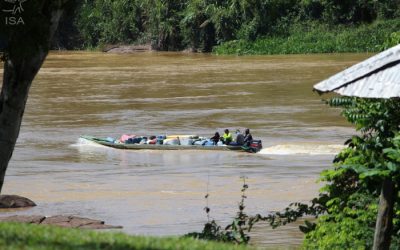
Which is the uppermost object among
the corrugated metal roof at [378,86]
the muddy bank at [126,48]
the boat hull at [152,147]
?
the corrugated metal roof at [378,86]

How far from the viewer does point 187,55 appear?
2511 inches

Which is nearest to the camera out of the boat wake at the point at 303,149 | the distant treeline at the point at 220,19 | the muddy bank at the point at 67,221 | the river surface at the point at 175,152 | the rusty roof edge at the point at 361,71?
the rusty roof edge at the point at 361,71

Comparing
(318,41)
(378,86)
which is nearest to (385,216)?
(378,86)

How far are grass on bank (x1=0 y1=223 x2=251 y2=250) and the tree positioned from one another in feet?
1.71

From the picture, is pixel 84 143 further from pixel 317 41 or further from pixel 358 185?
pixel 317 41

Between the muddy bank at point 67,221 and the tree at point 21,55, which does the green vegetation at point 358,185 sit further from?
the muddy bank at point 67,221

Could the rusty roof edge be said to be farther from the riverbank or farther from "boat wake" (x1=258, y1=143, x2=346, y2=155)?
the riverbank

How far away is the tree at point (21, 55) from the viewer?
25.0ft

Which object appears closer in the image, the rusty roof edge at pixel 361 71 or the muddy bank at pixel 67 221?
the rusty roof edge at pixel 361 71

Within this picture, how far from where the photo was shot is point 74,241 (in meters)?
7.04

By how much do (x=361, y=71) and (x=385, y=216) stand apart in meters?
1.45

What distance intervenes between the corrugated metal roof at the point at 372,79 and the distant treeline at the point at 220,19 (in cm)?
5204

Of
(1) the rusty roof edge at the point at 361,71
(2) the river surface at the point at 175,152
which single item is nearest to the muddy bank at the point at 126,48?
(2) the river surface at the point at 175,152

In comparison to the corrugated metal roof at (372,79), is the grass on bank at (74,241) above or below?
below
